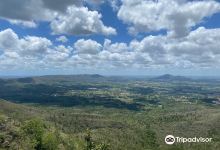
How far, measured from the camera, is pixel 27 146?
19762 centimetres

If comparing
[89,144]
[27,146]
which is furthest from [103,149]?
[27,146]

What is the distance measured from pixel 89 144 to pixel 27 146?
54.3 meters

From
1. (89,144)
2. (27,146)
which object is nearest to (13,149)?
(27,146)

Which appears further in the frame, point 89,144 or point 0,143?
point 0,143

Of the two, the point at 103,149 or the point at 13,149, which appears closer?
the point at 103,149

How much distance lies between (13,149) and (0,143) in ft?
28.4

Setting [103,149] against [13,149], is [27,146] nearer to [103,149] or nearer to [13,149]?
[13,149]

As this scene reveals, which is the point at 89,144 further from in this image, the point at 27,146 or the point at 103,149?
the point at 27,146

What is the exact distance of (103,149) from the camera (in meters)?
156

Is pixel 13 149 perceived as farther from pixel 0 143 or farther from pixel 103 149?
pixel 103 149

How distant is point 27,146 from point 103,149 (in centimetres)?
6409

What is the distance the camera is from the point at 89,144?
163125 mm

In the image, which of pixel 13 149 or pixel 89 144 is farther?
pixel 13 149

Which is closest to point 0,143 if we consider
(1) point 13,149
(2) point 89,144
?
(1) point 13,149
